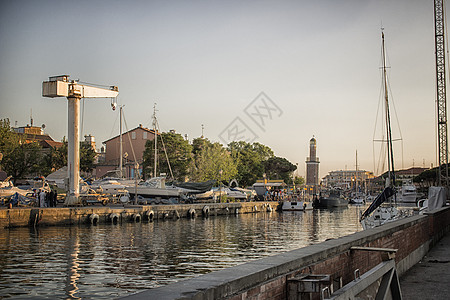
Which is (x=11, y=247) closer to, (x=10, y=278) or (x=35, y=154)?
(x=10, y=278)

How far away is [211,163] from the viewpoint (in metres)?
→ 84.6

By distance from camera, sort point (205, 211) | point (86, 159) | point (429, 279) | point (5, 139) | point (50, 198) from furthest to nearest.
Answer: point (86, 159) → point (5, 139) → point (205, 211) → point (50, 198) → point (429, 279)

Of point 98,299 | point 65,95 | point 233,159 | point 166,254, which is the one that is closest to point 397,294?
point 98,299

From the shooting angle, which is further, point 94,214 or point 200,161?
point 200,161

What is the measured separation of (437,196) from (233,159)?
70.8m

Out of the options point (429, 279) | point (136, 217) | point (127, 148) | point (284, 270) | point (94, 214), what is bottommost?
point (136, 217)

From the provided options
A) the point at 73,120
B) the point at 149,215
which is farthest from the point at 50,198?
the point at 149,215

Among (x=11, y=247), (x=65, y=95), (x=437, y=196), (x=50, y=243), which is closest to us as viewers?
(x=11, y=247)

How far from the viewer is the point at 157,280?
49.0ft

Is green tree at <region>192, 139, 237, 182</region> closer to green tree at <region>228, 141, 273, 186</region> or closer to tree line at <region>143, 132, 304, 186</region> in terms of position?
tree line at <region>143, 132, 304, 186</region>

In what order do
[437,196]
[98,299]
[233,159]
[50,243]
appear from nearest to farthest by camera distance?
[98,299] < [50,243] < [437,196] < [233,159]

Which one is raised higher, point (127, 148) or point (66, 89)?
point (66, 89)

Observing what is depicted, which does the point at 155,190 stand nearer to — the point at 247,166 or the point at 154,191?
the point at 154,191

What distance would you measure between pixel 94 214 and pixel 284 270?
102ft
